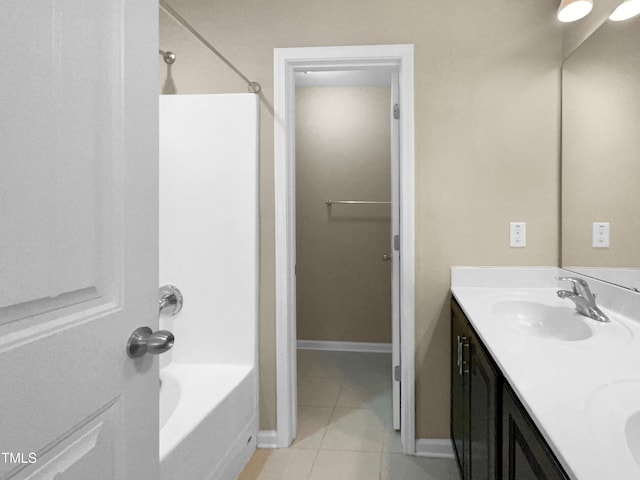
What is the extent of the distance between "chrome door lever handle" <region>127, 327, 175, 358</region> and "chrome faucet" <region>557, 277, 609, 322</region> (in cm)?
145

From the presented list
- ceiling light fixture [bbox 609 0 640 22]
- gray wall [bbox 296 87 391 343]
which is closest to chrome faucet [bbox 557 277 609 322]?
ceiling light fixture [bbox 609 0 640 22]

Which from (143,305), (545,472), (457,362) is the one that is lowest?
(457,362)

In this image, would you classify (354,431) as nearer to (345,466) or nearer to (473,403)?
(345,466)

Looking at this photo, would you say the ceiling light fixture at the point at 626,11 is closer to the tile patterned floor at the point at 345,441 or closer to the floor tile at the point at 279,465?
the tile patterned floor at the point at 345,441

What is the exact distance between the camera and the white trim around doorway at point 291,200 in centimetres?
206

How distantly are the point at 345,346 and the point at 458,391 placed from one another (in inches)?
77.6

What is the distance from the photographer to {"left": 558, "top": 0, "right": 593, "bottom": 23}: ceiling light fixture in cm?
172

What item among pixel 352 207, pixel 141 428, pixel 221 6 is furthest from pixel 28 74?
pixel 352 207

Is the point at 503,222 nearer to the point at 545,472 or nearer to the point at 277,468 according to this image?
the point at 545,472

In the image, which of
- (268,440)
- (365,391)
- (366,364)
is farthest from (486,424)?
(366,364)

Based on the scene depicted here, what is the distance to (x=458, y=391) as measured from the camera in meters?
1.84

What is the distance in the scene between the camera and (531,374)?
0.94 m

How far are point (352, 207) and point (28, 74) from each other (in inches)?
125

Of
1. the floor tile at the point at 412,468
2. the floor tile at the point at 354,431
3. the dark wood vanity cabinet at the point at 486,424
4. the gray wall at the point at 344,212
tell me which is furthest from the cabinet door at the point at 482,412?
the gray wall at the point at 344,212
